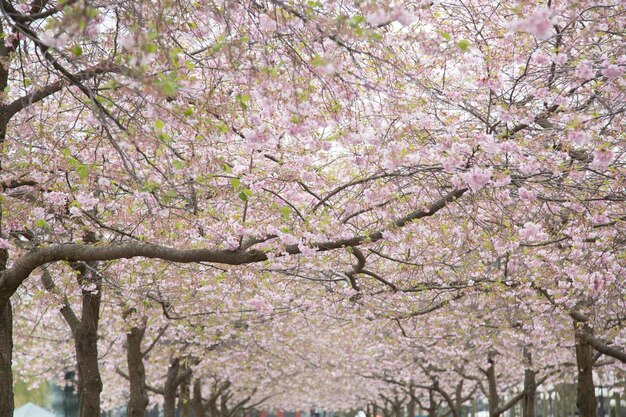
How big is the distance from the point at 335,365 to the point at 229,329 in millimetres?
12121

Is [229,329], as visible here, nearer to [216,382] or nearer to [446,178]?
[446,178]

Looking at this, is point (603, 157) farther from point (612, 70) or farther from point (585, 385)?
point (585, 385)

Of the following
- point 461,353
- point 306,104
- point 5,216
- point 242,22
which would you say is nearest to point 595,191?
point 306,104

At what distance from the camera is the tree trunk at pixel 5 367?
8.24 metres

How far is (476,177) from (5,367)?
5.22 meters

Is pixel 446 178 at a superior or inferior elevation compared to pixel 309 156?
inferior

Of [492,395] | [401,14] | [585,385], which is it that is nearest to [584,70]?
[401,14]

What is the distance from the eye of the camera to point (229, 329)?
1780 cm

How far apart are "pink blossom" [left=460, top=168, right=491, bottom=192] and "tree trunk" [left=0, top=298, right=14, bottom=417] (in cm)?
480

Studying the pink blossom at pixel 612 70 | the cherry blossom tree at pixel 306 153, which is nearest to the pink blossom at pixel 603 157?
the cherry blossom tree at pixel 306 153

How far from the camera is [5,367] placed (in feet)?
27.4

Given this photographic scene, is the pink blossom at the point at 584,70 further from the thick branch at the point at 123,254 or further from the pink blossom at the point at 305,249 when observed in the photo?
the pink blossom at the point at 305,249

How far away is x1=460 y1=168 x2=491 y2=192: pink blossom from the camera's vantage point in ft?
22.3

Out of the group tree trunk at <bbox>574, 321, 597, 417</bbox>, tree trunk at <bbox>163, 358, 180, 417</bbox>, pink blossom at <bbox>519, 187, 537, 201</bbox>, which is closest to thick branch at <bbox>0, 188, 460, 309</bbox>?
pink blossom at <bbox>519, 187, 537, 201</bbox>
